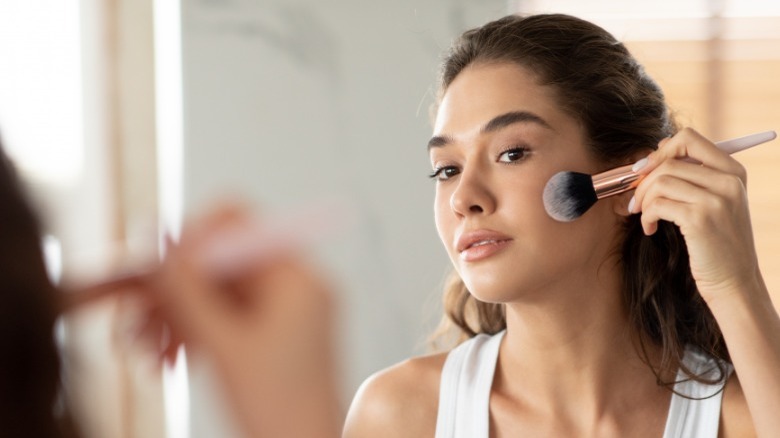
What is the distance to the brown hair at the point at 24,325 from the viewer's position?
0.70 ft

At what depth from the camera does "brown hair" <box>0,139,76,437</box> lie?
21 centimetres

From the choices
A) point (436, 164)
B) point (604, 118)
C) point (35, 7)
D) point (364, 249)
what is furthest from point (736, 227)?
point (35, 7)

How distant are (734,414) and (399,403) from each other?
0.36 m

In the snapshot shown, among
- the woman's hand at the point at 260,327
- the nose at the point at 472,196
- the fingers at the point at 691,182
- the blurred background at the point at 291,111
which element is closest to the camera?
the woman's hand at the point at 260,327

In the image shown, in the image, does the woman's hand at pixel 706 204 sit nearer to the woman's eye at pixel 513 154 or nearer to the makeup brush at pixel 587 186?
the makeup brush at pixel 587 186

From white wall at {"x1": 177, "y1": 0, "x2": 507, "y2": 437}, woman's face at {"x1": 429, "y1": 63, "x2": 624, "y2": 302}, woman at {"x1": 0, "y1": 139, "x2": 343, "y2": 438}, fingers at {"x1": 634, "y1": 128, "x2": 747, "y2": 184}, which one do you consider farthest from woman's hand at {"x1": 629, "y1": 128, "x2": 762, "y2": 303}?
white wall at {"x1": 177, "y1": 0, "x2": 507, "y2": 437}

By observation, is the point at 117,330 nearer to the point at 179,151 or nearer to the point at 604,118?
the point at 604,118

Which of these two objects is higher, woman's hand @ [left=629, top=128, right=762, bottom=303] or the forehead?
the forehead

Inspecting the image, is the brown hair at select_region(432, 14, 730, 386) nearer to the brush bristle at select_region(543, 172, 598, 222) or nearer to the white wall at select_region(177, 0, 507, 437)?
the brush bristle at select_region(543, 172, 598, 222)

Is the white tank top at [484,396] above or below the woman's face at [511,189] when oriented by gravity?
below

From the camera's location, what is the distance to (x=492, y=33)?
101 cm

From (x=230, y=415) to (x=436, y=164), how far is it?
78 cm

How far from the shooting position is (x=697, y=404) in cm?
97

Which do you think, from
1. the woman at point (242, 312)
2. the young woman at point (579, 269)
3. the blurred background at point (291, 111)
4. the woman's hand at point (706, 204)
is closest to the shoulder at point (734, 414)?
the young woman at point (579, 269)
